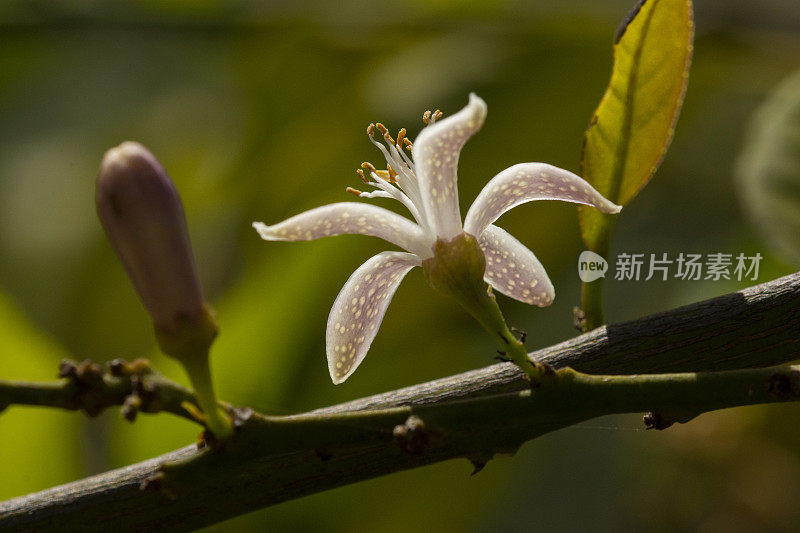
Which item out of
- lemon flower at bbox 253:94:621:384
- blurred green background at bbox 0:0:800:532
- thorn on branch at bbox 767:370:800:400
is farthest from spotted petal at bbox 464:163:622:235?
blurred green background at bbox 0:0:800:532

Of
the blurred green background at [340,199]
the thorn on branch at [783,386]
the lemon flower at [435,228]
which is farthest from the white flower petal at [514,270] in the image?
the blurred green background at [340,199]

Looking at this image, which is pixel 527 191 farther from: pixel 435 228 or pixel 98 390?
pixel 98 390

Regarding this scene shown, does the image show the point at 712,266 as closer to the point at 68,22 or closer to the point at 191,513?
the point at 191,513

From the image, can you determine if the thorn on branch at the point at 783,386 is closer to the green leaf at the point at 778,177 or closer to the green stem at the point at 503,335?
the green stem at the point at 503,335

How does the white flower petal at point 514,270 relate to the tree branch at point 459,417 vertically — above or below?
above

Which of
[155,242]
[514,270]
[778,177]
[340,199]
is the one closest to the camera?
[155,242]

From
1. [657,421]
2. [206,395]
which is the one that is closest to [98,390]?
[206,395]
